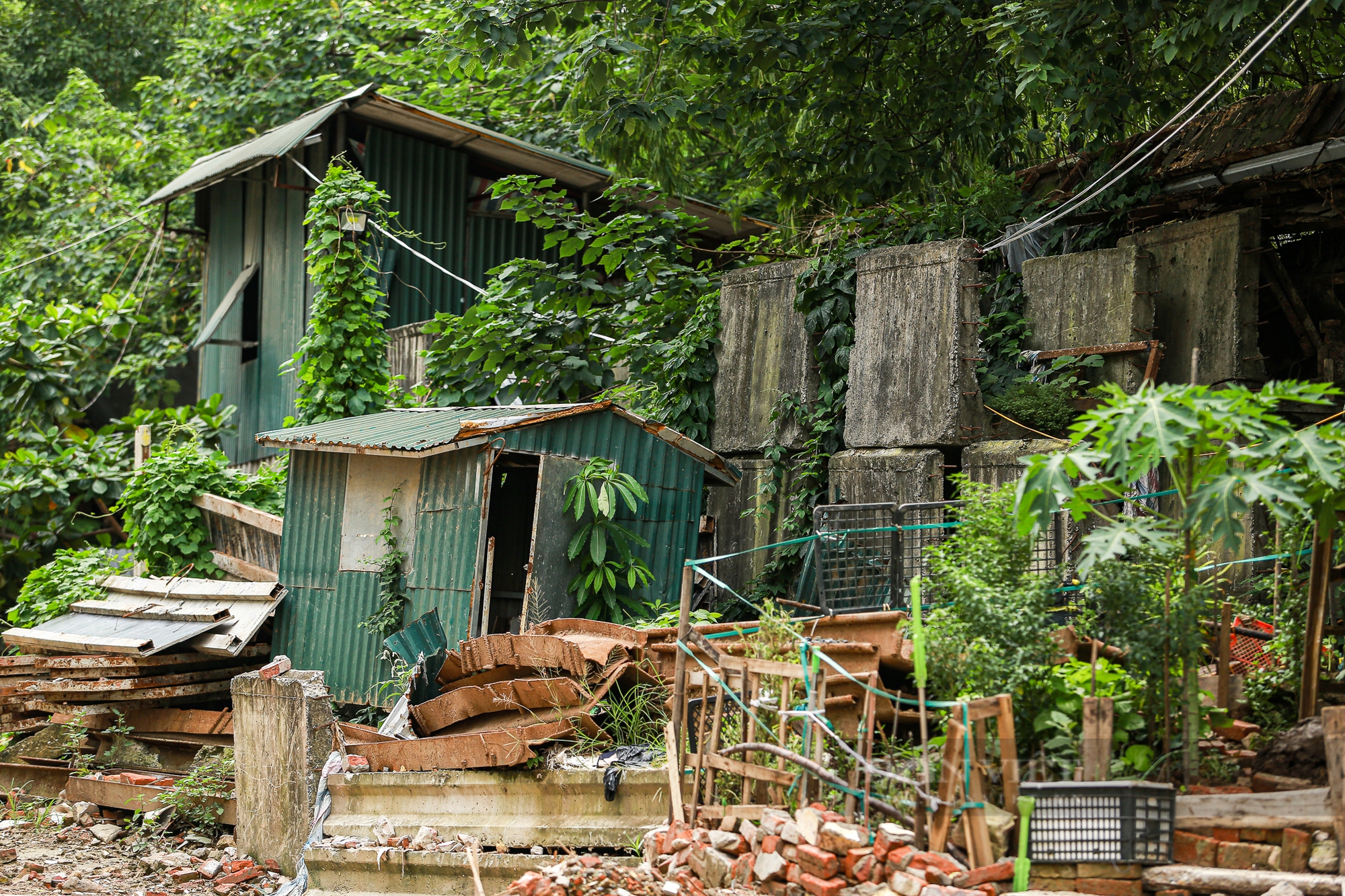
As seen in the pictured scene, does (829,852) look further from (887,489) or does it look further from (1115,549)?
(887,489)

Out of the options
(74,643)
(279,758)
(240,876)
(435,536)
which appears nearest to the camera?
(240,876)

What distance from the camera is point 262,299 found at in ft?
53.1

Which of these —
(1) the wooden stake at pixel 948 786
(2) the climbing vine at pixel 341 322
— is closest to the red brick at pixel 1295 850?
(1) the wooden stake at pixel 948 786

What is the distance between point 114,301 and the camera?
1650 centimetres

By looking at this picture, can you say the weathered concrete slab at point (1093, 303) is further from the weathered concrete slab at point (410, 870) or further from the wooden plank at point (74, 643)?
the wooden plank at point (74, 643)

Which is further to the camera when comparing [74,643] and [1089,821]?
[74,643]

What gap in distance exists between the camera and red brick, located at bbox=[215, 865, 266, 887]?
26.3 feet

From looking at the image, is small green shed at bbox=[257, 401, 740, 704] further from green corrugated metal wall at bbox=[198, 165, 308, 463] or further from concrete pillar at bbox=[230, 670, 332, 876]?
green corrugated metal wall at bbox=[198, 165, 308, 463]

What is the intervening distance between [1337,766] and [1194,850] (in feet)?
2.29

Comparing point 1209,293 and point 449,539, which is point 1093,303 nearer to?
point 1209,293

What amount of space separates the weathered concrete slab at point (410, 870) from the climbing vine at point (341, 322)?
6.37m

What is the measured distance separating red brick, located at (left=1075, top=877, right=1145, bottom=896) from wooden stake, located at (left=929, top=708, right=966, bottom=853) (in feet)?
1.94

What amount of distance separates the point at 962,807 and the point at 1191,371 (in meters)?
4.66

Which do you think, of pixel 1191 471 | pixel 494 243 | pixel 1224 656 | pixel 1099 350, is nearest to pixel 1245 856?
pixel 1224 656
